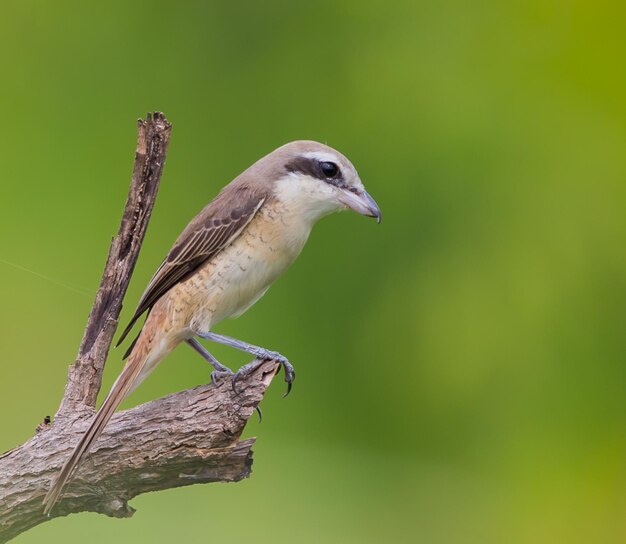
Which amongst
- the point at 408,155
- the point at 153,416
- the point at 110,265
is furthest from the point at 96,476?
the point at 408,155

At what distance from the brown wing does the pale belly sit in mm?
21

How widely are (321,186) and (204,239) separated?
0.29 meters

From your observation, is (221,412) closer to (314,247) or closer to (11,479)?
(11,479)

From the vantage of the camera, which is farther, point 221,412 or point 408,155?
point 408,155

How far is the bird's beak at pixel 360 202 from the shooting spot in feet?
6.73

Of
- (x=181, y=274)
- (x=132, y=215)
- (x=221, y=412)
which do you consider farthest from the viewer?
(x=181, y=274)

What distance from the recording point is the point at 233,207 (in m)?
2.10

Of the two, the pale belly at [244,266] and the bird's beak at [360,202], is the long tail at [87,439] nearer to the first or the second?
the pale belly at [244,266]

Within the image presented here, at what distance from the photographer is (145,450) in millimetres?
1819

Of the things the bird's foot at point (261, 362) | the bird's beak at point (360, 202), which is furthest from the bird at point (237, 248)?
the bird's foot at point (261, 362)

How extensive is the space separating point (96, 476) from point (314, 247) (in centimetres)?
150

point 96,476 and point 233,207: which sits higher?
point 233,207

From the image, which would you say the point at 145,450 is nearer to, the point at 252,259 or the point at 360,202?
the point at 252,259

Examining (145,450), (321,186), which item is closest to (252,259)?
(321,186)
